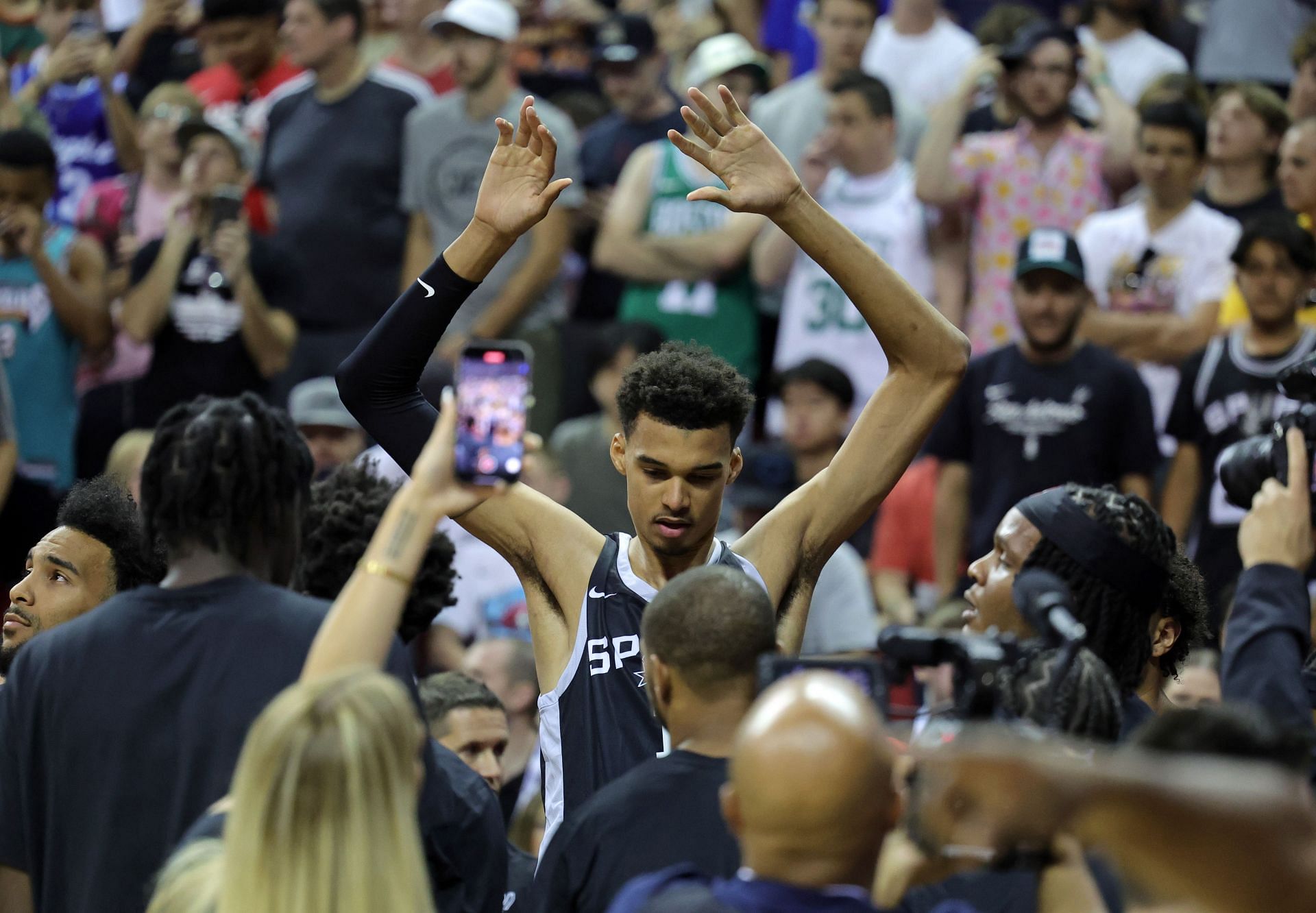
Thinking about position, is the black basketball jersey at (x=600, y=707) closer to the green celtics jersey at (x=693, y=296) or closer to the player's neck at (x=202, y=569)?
the player's neck at (x=202, y=569)

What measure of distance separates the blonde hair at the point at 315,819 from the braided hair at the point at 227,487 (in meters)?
0.78

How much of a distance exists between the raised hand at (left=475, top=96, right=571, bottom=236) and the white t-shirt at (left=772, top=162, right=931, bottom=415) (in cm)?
458

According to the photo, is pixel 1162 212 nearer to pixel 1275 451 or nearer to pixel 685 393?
pixel 1275 451

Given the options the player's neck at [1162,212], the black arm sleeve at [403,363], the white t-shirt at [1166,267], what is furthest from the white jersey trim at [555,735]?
the player's neck at [1162,212]

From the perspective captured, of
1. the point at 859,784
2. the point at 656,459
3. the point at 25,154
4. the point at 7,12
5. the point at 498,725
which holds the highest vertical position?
the point at 7,12

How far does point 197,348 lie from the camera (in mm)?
8977

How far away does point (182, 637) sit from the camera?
335 centimetres

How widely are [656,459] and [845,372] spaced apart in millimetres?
4402

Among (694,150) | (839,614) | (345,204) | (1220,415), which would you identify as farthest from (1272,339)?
(345,204)

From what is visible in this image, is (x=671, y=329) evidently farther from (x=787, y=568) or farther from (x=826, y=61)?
(x=787, y=568)

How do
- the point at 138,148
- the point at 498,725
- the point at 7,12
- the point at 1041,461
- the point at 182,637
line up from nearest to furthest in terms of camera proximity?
the point at 182,637 < the point at 498,725 < the point at 1041,461 < the point at 138,148 < the point at 7,12

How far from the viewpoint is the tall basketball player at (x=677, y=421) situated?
430cm

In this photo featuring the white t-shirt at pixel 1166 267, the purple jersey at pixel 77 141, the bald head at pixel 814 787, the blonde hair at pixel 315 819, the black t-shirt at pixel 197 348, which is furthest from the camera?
the purple jersey at pixel 77 141

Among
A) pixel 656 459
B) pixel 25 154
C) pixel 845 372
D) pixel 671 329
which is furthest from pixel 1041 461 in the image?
pixel 25 154
